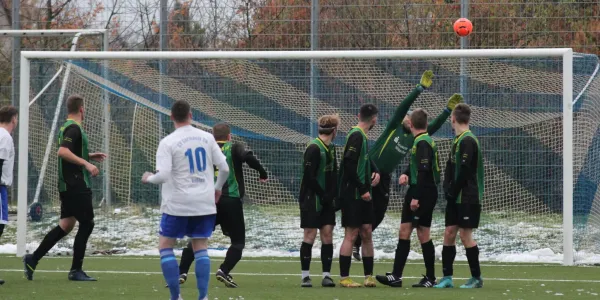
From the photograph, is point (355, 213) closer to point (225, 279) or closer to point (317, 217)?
point (317, 217)

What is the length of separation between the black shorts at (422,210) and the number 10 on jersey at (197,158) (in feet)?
9.09

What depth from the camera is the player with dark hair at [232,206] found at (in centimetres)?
1056

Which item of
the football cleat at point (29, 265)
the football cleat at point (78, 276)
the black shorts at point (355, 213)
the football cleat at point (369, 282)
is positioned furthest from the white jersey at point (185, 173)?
the football cleat at point (29, 265)

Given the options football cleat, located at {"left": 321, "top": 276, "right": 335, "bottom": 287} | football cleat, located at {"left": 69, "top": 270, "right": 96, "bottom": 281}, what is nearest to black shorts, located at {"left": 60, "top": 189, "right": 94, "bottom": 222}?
football cleat, located at {"left": 69, "top": 270, "right": 96, "bottom": 281}

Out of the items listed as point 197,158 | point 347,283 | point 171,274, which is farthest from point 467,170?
point 171,274

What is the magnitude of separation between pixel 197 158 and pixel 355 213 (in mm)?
2547

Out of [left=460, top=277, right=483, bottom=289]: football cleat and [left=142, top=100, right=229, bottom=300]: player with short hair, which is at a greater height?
[left=142, top=100, right=229, bottom=300]: player with short hair

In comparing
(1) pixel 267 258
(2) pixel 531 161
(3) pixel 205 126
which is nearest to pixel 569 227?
(2) pixel 531 161

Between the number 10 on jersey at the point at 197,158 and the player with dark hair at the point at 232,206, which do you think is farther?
the player with dark hair at the point at 232,206

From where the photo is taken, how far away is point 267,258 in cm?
1400

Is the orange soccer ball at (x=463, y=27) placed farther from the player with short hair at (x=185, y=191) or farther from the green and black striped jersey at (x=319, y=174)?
the player with short hair at (x=185, y=191)

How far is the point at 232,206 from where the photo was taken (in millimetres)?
10719

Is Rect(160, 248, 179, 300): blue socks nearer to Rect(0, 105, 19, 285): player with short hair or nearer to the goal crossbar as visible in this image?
Rect(0, 105, 19, 285): player with short hair

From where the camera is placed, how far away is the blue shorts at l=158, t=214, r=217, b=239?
27.8 feet
